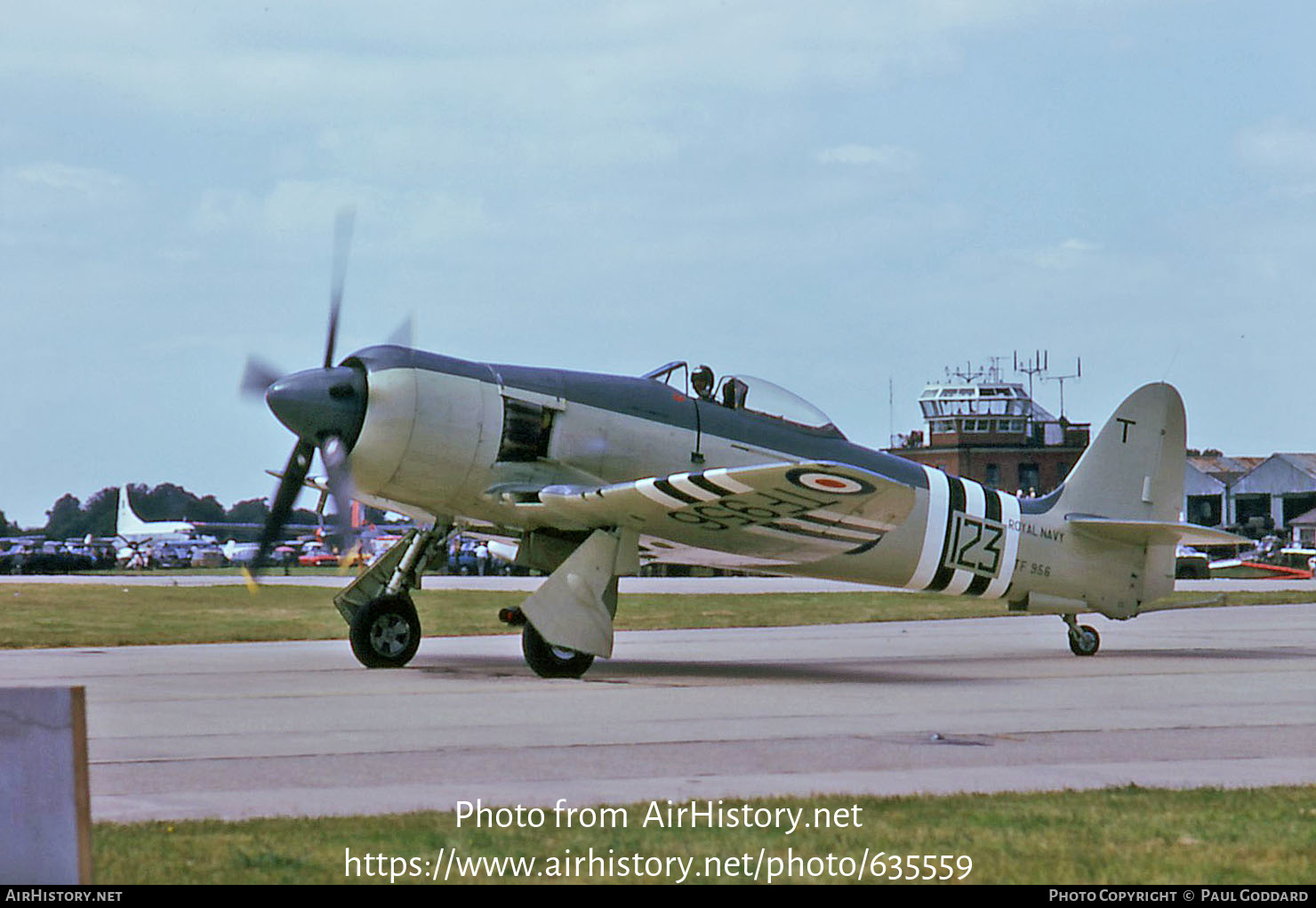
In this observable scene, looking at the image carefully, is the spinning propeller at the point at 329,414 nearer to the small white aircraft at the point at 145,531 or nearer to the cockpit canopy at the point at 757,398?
the cockpit canopy at the point at 757,398

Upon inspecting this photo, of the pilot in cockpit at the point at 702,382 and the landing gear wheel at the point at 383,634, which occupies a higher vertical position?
the pilot in cockpit at the point at 702,382

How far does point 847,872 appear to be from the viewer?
5.70 metres

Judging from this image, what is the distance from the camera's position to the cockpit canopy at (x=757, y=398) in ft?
51.1

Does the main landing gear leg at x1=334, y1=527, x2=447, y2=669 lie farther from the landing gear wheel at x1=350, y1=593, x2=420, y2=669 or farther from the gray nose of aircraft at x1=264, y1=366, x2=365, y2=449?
Answer: the gray nose of aircraft at x1=264, y1=366, x2=365, y2=449

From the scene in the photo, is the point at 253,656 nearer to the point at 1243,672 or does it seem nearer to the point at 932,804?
the point at 1243,672

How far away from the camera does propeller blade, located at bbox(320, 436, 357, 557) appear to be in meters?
14.1

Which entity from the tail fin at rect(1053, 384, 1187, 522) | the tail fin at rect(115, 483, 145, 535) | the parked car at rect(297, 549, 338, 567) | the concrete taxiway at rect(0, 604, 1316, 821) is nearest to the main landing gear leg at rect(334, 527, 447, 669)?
the concrete taxiway at rect(0, 604, 1316, 821)

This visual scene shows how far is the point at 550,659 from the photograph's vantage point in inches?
564

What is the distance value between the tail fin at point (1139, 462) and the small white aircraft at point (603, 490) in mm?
1090

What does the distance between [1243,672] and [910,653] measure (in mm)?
4405

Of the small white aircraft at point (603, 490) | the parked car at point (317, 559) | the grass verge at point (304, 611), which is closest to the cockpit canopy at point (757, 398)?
the small white aircraft at point (603, 490)

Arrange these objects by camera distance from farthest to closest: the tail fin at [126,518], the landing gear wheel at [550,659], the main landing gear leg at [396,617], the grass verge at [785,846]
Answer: the tail fin at [126,518], the main landing gear leg at [396,617], the landing gear wheel at [550,659], the grass verge at [785,846]

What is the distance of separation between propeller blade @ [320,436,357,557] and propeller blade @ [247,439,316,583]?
399 mm

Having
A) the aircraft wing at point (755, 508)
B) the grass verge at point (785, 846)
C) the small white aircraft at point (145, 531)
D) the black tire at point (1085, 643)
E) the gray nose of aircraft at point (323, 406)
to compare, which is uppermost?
the gray nose of aircraft at point (323, 406)
